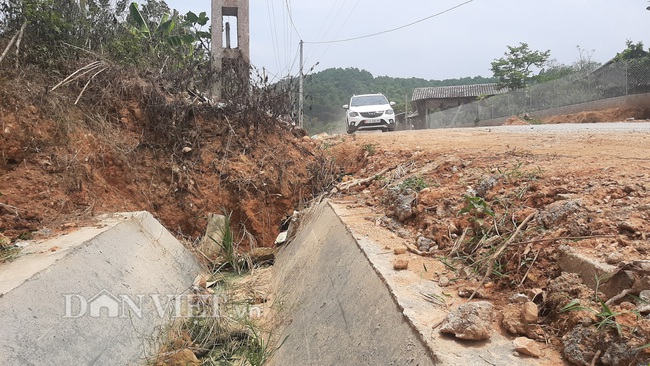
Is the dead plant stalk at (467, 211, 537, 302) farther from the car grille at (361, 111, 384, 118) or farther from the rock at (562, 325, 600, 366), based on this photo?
the car grille at (361, 111, 384, 118)

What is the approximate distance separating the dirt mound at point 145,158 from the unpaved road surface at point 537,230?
1959mm

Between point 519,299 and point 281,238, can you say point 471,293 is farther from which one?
point 281,238

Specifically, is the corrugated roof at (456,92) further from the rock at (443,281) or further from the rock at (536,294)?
the rock at (536,294)

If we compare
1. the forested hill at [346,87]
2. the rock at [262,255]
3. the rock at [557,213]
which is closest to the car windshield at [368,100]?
the forested hill at [346,87]

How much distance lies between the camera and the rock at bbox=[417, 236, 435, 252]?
351cm

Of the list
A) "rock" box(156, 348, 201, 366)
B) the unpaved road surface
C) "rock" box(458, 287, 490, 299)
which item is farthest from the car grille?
"rock" box(458, 287, 490, 299)

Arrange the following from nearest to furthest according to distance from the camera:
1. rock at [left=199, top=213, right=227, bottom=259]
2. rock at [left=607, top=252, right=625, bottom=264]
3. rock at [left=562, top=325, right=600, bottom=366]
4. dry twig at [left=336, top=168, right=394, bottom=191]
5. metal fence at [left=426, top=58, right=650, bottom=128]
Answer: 1. rock at [left=562, top=325, right=600, bottom=366]
2. rock at [left=607, top=252, right=625, bottom=264]
3. dry twig at [left=336, top=168, right=394, bottom=191]
4. rock at [left=199, top=213, right=227, bottom=259]
5. metal fence at [left=426, top=58, right=650, bottom=128]

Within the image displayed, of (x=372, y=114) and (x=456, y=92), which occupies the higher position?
(x=456, y=92)

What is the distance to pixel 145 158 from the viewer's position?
22.0 feet

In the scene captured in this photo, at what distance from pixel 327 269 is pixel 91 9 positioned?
6440mm

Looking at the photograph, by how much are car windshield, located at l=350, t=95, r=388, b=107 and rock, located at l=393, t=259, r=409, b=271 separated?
13.9 metres

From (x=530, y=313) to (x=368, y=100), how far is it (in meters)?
15.1

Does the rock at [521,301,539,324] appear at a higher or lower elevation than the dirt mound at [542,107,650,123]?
lower

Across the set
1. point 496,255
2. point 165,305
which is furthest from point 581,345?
point 165,305
